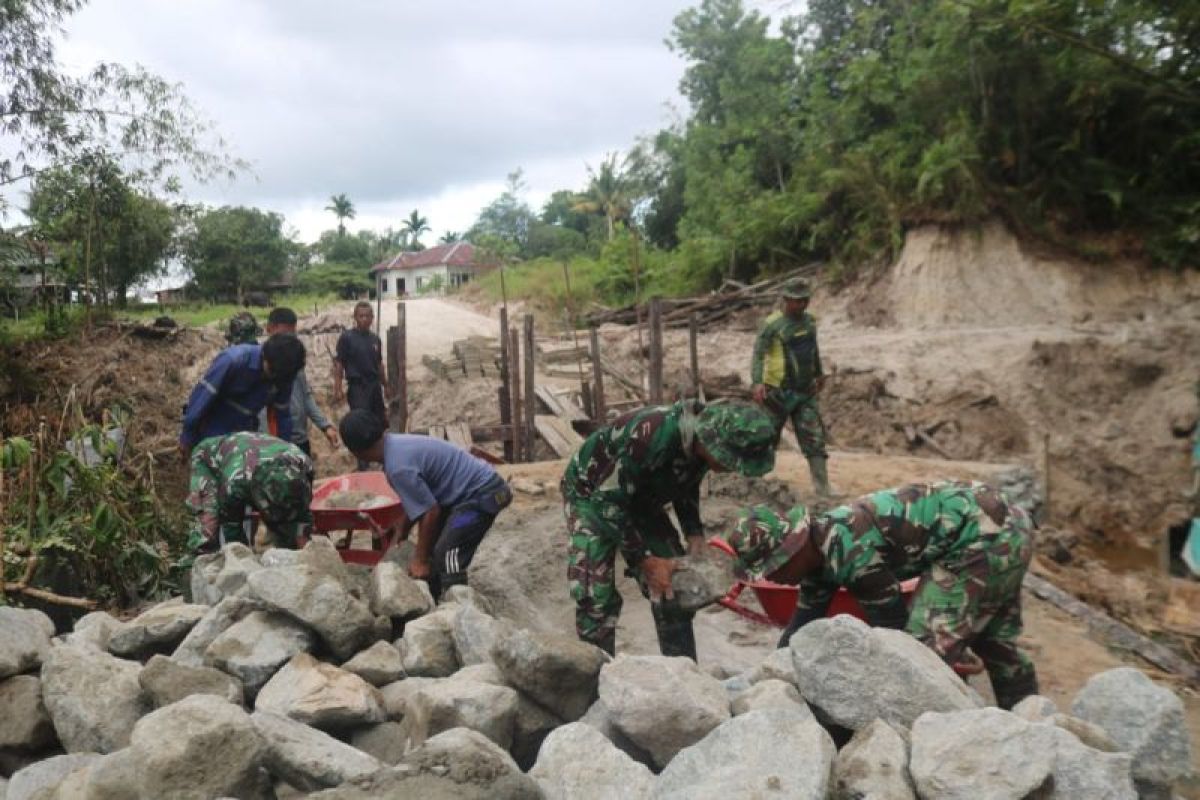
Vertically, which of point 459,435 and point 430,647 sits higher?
point 430,647

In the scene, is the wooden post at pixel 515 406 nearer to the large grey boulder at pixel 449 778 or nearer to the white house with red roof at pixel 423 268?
the large grey boulder at pixel 449 778

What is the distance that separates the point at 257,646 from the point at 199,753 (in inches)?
29.5

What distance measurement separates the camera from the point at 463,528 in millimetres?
4125

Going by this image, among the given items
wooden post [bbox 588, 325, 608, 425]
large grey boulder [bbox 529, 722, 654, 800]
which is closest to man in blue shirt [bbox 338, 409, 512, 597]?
large grey boulder [bbox 529, 722, 654, 800]

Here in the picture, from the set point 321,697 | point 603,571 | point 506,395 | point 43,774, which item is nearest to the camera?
point 43,774

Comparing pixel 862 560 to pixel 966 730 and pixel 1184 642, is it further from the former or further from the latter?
pixel 1184 642

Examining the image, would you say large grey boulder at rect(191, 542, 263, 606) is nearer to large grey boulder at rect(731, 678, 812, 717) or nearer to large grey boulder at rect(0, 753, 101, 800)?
large grey boulder at rect(0, 753, 101, 800)

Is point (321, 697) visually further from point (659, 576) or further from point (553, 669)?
point (659, 576)

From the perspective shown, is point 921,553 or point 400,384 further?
point 400,384

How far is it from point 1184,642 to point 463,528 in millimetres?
4277

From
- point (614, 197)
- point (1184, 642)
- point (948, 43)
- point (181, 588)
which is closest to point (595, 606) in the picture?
point (181, 588)

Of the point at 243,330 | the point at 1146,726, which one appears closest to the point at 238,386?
the point at 243,330

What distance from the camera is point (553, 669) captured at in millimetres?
2713

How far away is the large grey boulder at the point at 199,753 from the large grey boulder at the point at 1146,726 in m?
2.17
